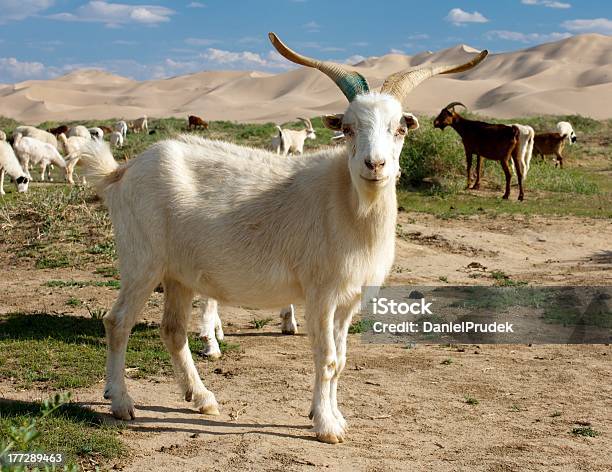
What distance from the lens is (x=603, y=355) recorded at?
7.38 meters

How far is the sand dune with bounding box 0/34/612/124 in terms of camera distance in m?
74.0

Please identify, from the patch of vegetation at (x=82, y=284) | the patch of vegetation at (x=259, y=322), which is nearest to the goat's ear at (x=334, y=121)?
the patch of vegetation at (x=259, y=322)

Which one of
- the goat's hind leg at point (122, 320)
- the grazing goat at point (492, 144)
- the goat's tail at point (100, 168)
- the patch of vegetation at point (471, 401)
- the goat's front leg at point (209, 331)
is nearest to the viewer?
the goat's hind leg at point (122, 320)

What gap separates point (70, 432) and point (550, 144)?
75.2 ft

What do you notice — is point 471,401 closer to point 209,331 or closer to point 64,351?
point 209,331

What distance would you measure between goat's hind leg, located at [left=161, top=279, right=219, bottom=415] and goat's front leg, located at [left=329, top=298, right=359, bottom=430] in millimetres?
917

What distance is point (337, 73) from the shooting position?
539 cm

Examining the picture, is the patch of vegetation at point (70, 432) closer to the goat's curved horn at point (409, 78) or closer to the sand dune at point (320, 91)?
the goat's curved horn at point (409, 78)

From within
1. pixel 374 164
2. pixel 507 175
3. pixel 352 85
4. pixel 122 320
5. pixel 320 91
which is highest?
pixel 320 91

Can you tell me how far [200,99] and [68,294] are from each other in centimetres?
10698

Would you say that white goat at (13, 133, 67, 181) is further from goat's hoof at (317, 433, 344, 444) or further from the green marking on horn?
goat's hoof at (317, 433, 344, 444)

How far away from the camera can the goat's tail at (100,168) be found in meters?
5.89

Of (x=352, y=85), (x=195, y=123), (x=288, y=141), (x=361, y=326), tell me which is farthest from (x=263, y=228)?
(x=195, y=123)

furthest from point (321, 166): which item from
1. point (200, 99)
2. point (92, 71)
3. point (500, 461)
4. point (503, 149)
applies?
point (92, 71)
